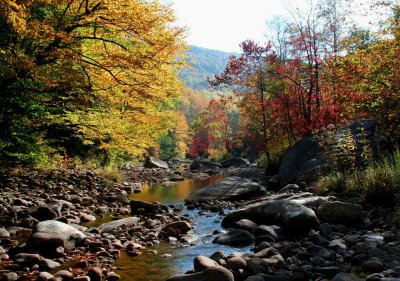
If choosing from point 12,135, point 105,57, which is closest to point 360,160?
point 105,57

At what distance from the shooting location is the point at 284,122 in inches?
758

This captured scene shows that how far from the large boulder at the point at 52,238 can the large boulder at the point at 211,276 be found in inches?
94.7

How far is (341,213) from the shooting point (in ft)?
22.8

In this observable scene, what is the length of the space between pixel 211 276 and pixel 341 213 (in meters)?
3.64

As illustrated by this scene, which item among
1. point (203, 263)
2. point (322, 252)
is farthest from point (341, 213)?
point (203, 263)

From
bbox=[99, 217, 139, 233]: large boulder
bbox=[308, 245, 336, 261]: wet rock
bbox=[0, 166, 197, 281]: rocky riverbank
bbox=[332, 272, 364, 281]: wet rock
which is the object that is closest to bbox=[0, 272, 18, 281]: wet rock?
bbox=[0, 166, 197, 281]: rocky riverbank

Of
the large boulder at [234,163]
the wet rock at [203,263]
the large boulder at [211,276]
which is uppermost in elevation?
the large boulder at [211,276]

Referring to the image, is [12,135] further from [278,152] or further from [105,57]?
[278,152]

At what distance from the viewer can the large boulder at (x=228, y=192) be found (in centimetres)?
1184

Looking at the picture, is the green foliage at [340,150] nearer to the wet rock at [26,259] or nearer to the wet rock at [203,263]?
the wet rock at [203,263]

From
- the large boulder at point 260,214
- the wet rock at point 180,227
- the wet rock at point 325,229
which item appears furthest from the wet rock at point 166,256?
the wet rock at point 325,229

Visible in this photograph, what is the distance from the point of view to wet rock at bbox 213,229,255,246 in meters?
6.71

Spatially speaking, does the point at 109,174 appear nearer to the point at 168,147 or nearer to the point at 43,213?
the point at 43,213

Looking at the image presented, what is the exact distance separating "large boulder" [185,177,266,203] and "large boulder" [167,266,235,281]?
7090mm
